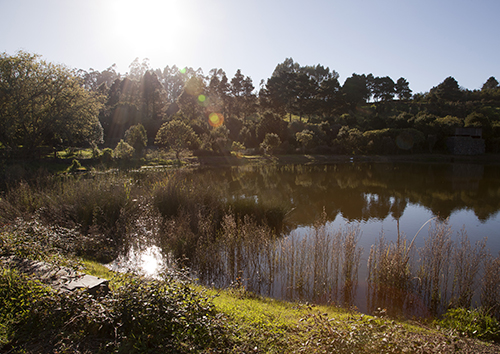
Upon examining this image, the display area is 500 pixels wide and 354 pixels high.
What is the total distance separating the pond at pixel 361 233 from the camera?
6.68 meters

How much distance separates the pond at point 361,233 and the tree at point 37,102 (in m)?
18.7

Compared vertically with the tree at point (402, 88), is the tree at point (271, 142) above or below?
below

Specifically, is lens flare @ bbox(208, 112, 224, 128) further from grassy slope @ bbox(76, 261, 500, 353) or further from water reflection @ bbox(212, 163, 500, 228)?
grassy slope @ bbox(76, 261, 500, 353)

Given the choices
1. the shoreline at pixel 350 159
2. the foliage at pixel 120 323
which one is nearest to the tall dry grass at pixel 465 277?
the foliage at pixel 120 323

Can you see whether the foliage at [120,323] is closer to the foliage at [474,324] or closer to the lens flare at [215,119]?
the foliage at [474,324]

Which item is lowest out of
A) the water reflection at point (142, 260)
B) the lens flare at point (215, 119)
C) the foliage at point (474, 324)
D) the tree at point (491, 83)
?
the water reflection at point (142, 260)

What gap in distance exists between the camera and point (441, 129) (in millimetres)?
49281

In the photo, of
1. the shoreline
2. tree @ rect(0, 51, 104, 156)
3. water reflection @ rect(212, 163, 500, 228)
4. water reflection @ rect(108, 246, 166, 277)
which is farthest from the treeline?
water reflection @ rect(108, 246, 166, 277)

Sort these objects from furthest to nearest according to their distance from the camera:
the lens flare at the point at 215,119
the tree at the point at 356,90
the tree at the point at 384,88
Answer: the tree at the point at 384,88
the tree at the point at 356,90
the lens flare at the point at 215,119

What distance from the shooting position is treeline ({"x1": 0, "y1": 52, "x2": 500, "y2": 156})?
2530cm

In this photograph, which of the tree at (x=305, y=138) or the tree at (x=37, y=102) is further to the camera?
the tree at (x=305, y=138)

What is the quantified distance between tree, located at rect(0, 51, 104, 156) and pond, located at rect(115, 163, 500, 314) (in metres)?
18.7

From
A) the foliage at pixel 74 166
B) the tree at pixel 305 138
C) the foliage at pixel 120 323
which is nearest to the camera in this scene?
the foliage at pixel 120 323

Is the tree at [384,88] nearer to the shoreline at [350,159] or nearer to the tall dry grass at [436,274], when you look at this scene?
the shoreline at [350,159]
